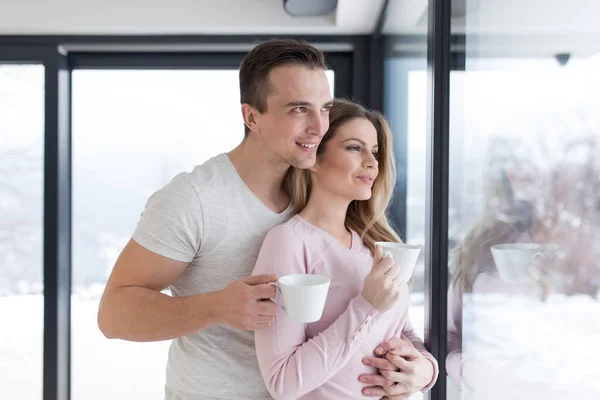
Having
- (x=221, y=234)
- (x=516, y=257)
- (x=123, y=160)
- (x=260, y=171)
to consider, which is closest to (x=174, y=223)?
(x=221, y=234)

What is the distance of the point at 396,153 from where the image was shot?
178cm

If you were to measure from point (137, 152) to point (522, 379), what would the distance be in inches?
→ 88.8

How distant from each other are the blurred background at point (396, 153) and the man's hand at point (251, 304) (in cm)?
41

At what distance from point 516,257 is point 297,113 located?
24.8 inches

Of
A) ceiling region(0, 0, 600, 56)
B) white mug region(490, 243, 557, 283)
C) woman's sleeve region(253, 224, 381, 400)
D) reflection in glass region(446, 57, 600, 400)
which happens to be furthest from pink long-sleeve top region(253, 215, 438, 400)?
ceiling region(0, 0, 600, 56)

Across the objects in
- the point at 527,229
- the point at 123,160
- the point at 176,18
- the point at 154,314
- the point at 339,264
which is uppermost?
the point at 176,18

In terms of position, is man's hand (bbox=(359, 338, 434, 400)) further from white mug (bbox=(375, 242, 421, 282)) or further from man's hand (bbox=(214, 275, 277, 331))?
man's hand (bbox=(214, 275, 277, 331))

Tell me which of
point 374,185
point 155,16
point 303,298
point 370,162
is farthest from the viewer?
point 155,16

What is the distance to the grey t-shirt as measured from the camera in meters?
1.19

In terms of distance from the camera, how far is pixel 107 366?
2650 mm

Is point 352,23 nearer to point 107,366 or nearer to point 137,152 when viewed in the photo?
point 137,152

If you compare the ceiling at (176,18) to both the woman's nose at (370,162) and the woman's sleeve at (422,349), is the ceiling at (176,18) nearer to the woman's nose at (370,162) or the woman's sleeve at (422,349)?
the woman's nose at (370,162)

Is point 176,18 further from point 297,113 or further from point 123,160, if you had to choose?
point 297,113

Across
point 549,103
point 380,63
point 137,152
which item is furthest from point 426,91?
point 137,152
